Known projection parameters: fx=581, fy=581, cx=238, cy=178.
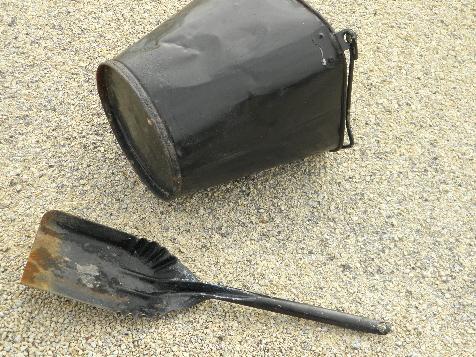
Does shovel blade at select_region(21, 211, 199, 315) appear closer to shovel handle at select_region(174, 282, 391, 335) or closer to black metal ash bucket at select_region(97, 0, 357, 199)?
shovel handle at select_region(174, 282, 391, 335)

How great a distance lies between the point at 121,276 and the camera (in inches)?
64.1

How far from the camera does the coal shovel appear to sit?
5.13ft

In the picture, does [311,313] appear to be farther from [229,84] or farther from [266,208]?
[229,84]

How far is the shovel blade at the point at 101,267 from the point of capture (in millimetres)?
1558

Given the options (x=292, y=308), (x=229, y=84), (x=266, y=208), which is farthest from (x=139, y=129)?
(x=292, y=308)

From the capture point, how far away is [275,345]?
5.16ft

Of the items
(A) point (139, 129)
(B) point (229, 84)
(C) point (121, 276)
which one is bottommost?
(C) point (121, 276)

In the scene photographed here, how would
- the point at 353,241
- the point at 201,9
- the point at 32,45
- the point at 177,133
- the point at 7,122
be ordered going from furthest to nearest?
the point at 32,45 < the point at 7,122 < the point at 353,241 < the point at 201,9 < the point at 177,133

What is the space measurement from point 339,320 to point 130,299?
0.57 metres

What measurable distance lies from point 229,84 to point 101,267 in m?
0.62

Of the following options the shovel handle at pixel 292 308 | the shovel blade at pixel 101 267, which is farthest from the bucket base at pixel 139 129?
the shovel handle at pixel 292 308

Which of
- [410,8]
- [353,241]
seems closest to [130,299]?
[353,241]

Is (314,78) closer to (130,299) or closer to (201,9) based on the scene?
(201,9)

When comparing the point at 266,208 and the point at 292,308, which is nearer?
the point at 292,308
